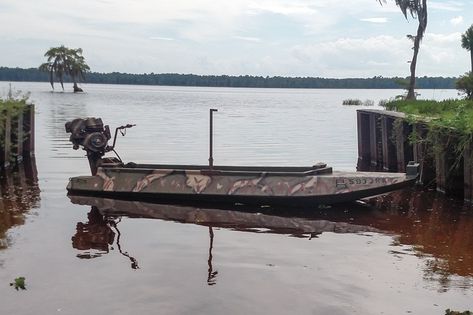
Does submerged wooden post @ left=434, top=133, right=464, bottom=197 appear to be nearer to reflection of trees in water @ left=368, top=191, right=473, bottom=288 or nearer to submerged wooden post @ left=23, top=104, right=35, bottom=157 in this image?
reflection of trees in water @ left=368, top=191, right=473, bottom=288

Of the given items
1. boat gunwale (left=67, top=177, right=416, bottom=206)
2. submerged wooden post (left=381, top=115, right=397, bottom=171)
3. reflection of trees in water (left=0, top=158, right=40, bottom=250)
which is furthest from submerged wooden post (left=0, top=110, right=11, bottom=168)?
submerged wooden post (left=381, top=115, right=397, bottom=171)

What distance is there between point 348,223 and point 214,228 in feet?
9.10

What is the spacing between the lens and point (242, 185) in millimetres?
13773

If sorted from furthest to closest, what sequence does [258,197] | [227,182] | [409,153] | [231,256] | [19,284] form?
[409,153] → [227,182] → [258,197] → [231,256] → [19,284]

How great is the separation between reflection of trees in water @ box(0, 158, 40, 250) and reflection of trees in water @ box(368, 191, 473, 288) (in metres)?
7.00

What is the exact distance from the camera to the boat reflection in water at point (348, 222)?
10312mm

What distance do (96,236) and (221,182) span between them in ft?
11.3

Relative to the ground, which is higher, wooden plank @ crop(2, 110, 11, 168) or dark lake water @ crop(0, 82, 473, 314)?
wooden plank @ crop(2, 110, 11, 168)

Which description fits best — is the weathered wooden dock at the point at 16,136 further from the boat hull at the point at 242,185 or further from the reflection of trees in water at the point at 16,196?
the boat hull at the point at 242,185

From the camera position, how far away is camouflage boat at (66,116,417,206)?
44.2 ft

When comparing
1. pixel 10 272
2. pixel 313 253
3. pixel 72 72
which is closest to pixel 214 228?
pixel 313 253

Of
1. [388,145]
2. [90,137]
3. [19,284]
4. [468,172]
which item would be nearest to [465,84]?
Result: [388,145]

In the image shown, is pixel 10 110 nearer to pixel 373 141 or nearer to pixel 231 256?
pixel 231 256

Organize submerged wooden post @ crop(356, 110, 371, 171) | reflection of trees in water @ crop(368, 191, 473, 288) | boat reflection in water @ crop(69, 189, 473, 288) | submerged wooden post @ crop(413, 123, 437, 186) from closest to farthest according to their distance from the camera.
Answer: reflection of trees in water @ crop(368, 191, 473, 288) → boat reflection in water @ crop(69, 189, 473, 288) → submerged wooden post @ crop(413, 123, 437, 186) → submerged wooden post @ crop(356, 110, 371, 171)
